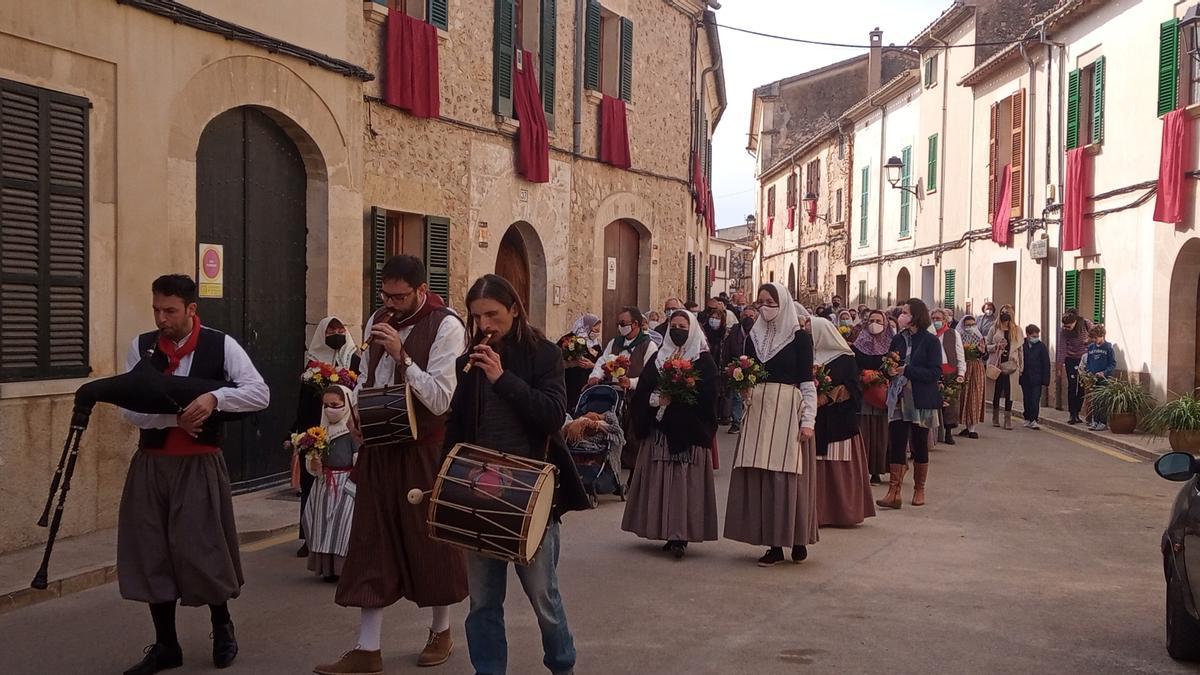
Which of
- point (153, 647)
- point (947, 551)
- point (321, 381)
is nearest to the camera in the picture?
point (153, 647)

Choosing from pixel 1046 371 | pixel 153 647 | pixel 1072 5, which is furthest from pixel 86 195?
pixel 1072 5

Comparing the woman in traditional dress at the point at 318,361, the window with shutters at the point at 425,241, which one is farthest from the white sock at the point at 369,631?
the window with shutters at the point at 425,241

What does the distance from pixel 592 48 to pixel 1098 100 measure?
29.5ft

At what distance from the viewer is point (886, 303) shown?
3666cm

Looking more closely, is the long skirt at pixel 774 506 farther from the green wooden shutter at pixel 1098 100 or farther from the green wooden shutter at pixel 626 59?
the green wooden shutter at pixel 1098 100

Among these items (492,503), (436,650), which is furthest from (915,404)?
(492,503)

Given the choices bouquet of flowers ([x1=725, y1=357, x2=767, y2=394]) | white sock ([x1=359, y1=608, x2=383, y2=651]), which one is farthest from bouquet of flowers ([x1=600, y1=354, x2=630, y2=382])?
white sock ([x1=359, y1=608, x2=383, y2=651])

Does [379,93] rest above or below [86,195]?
above

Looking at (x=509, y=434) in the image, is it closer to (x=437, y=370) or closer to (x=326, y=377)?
(x=437, y=370)

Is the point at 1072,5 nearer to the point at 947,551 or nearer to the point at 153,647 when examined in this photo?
the point at 947,551

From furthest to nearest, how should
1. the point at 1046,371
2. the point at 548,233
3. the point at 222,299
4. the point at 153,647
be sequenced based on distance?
the point at 1046,371 < the point at 548,233 < the point at 222,299 < the point at 153,647

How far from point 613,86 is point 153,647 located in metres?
15.8

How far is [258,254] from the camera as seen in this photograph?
456 inches

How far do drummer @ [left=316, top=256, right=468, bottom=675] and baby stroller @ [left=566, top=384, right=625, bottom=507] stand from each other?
5.30 meters
